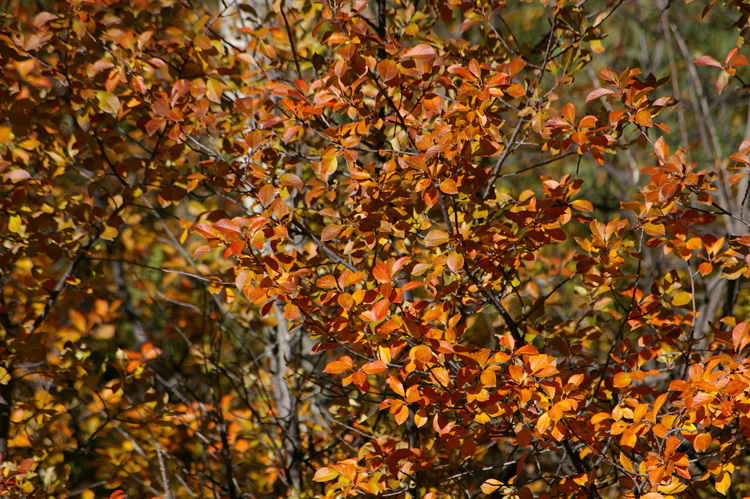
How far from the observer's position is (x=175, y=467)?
2.59 m

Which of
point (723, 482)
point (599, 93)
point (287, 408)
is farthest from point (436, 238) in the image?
point (287, 408)

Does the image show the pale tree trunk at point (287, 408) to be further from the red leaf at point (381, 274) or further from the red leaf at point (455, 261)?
the red leaf at point (455, 261)

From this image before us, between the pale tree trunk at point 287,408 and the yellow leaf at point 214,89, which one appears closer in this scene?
the yellow leaf at point 214,89

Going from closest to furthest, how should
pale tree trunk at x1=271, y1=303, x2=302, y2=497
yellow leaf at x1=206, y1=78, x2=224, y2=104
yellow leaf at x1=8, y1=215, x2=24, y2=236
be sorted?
yellow leaf at x1=206, y1=78, x2=224, y2=104
yellow leaf at x1=8, y1=215, x2=24, y2=236
pale tree trunk at x1=271, y1=303, x2=302, y2=497

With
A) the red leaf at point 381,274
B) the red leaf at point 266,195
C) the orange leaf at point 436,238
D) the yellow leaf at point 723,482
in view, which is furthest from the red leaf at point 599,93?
the yellow leaf at point 723,482

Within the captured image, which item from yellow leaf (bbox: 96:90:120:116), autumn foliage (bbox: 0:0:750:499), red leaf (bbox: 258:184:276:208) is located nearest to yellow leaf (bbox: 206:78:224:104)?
autumn foliage (bbox: 0:0:750:499)

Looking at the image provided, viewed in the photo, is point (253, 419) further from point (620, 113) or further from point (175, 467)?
point (620, 113)

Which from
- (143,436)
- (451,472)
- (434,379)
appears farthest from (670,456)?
(143,436)

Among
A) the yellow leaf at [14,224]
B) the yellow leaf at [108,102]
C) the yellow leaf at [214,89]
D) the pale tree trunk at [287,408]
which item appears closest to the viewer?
the yellow leaf at [108,102]

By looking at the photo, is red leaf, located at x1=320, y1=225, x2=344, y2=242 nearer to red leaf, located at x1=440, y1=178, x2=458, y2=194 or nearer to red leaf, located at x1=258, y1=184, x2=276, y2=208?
red leaf, located at x1=258, y1=184, x2=276, y2=208

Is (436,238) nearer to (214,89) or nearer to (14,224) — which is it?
(214,89)

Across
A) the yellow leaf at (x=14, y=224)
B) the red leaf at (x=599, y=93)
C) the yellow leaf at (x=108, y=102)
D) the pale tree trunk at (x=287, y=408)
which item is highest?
the red leaf at (x=599, y=93)

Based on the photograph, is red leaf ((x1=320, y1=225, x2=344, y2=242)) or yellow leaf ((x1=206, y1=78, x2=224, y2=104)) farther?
yellow leaf ((x1=206, y1=78, x2=224, y2=104))

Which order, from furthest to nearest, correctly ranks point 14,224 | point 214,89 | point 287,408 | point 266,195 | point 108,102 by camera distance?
point 287,408
point 14,224
point 214,89
point 108,102
point 266,195
